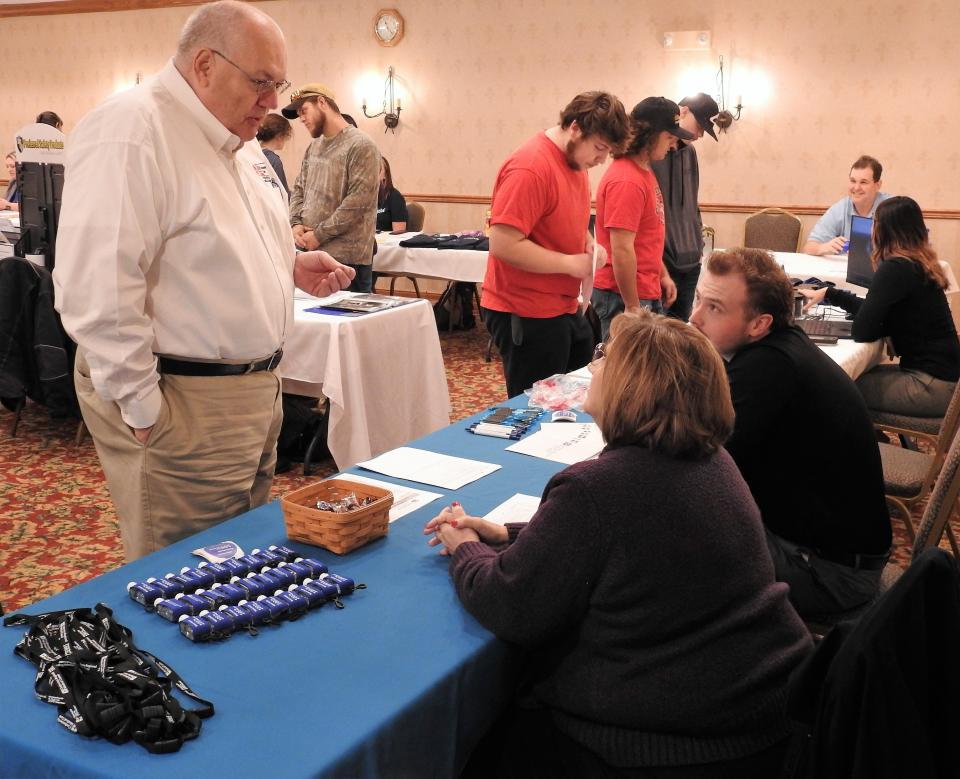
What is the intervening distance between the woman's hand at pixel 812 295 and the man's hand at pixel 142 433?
9.81ft

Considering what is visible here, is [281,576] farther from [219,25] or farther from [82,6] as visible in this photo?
[82,6]

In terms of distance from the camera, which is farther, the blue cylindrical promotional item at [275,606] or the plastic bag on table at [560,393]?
the plastic bag on table at [560,393]

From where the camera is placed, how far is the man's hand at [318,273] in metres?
2.48

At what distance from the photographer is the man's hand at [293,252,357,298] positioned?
2.48 meters

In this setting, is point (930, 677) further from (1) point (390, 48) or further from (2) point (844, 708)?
(1) point (390, 48)

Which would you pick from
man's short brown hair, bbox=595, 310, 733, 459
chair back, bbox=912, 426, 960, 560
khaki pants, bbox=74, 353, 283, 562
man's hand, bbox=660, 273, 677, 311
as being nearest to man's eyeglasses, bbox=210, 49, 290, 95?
khaki pants, bbox=74, 353, 283, 562

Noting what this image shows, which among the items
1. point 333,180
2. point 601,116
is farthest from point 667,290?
point 333,180

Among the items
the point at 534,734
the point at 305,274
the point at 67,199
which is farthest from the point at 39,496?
the point at 534,734

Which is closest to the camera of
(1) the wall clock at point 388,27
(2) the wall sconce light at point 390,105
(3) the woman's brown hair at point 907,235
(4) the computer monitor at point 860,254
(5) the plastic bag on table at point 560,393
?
(5) the plastic bag on table at point 560,393

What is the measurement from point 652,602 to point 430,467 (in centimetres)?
91

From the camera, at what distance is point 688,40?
761 centimetres

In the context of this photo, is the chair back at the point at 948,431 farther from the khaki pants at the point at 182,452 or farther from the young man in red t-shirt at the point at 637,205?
the khaki pants at the point at 182,452

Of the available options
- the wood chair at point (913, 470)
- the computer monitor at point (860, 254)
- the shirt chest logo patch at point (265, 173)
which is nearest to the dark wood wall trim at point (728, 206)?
the computer monitor at point (860, 254)

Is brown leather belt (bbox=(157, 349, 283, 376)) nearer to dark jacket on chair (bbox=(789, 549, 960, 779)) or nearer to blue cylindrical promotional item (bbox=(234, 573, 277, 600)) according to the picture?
blue cylindrical promotional item (bbox=(234, 573, 277, 600))
